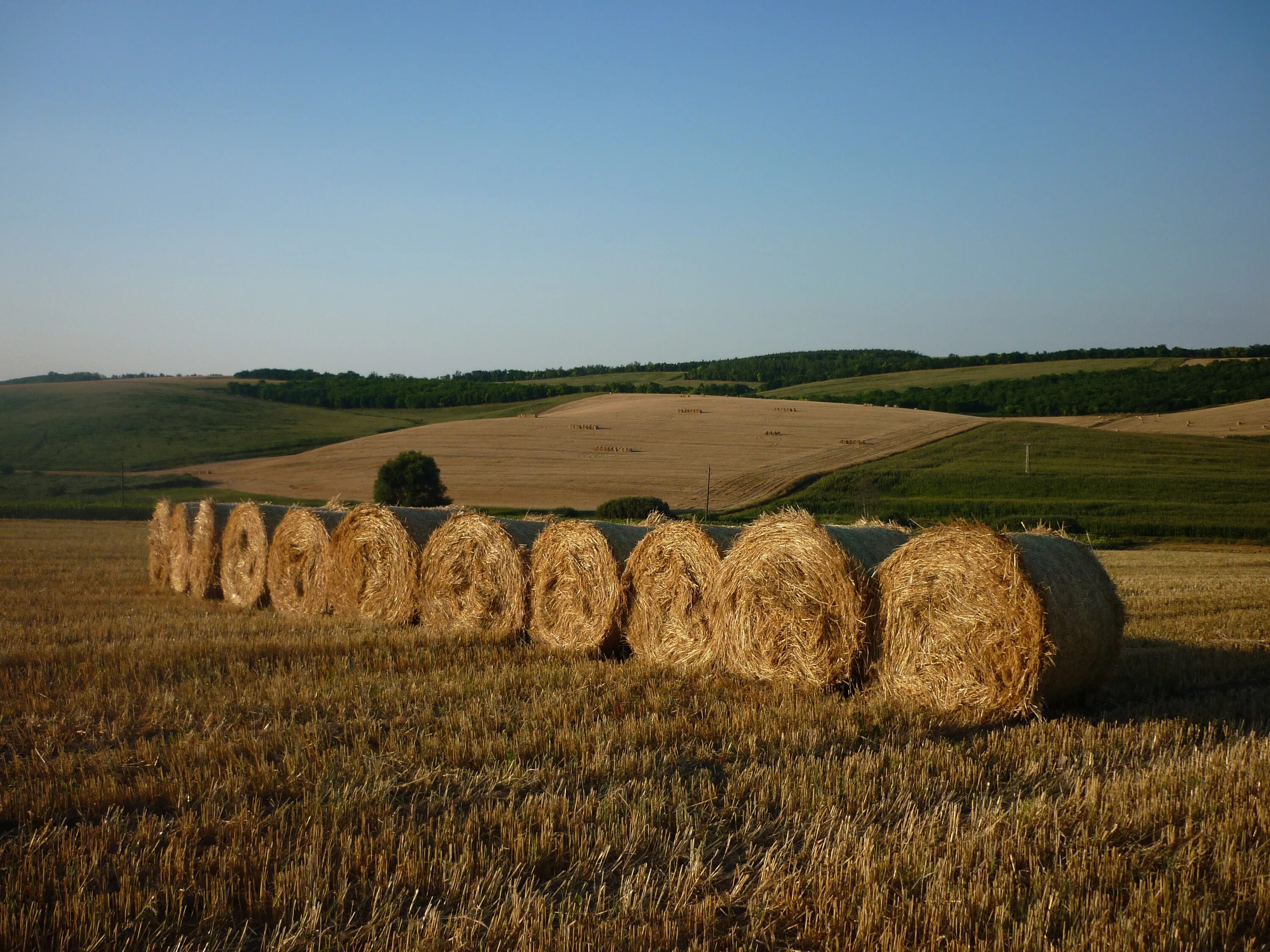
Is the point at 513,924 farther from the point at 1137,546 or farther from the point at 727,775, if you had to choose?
the point at 1137,546

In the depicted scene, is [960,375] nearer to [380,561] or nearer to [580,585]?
[380,561]

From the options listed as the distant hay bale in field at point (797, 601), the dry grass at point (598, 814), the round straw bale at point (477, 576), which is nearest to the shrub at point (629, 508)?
the round straw bale at point (477, 576)

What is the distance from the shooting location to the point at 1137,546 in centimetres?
3011

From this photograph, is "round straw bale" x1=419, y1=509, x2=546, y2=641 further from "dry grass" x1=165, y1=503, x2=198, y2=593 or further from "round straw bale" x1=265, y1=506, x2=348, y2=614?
"dry grass" x1=165, y1=503, x2=198, y2=593

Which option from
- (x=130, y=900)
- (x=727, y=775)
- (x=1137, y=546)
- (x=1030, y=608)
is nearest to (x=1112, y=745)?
(x=1030, y=608)

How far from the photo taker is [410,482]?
3141 centimetres

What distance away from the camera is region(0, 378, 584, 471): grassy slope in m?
51.8

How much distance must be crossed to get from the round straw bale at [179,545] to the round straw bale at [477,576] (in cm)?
583

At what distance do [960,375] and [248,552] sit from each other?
70.7 meters

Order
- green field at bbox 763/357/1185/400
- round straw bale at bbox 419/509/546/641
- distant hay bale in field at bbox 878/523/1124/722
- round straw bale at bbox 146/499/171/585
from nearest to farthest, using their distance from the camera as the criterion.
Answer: distant hay bale in field at bbox 878/523/1124/722 < round straw bale at bbox 419/509/546/641 < round straw bale at bbox 146/499/171/585 < green field at bbox 763/357/1185/400

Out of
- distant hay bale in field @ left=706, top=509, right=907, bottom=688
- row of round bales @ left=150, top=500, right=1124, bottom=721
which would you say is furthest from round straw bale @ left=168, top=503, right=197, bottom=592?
distant hay bale in field @ left=706, top=509, right=907, bottom=688

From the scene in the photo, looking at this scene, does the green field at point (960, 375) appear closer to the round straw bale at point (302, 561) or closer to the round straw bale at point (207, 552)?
the round straw bale at point (207, 552)

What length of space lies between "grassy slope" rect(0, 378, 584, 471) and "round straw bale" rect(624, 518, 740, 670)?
4825cm

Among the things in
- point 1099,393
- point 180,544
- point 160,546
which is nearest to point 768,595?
point 180,544
